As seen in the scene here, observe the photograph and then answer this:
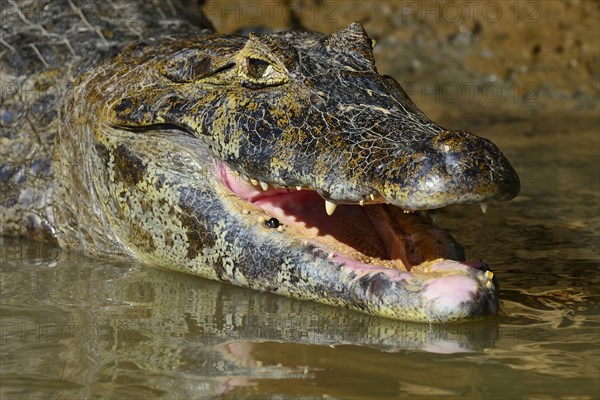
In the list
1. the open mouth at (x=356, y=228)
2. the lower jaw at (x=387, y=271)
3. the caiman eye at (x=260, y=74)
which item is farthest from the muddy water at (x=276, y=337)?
the caiman eye at (x=260, y=74)

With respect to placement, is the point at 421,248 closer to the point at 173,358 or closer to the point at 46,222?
→ the point at 173,358

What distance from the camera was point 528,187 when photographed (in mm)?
6742

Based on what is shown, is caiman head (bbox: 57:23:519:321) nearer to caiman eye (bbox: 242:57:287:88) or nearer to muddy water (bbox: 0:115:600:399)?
caiman eye (bbox: 242:57:287:88)

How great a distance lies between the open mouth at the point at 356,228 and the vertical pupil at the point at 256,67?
408mm

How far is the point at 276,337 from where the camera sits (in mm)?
4219

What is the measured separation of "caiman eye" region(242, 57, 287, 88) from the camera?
4.87 m

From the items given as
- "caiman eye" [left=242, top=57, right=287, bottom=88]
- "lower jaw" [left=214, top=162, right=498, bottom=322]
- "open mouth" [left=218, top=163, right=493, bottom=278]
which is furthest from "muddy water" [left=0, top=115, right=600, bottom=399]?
"caiman eye" [left=242, top=57, right=287, bottom=88]

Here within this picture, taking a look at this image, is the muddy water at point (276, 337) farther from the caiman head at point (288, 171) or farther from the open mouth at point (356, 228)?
the open mouth at point (356, 228)

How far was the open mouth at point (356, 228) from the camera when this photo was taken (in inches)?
177

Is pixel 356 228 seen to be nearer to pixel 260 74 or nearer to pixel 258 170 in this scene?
pixel 258 170

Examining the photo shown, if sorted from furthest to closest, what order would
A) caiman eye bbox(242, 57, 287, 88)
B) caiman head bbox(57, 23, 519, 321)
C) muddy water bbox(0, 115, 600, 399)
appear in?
caiman eye bbox(242, 57, 287, 88) < caiman head bbox(57, 23, 519, 321) < muddy water bbox(0, 115, 600, 399)

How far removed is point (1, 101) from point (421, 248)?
9.11 ft

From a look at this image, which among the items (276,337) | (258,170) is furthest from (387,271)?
(258,170)

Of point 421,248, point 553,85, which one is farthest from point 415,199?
point 553,85
